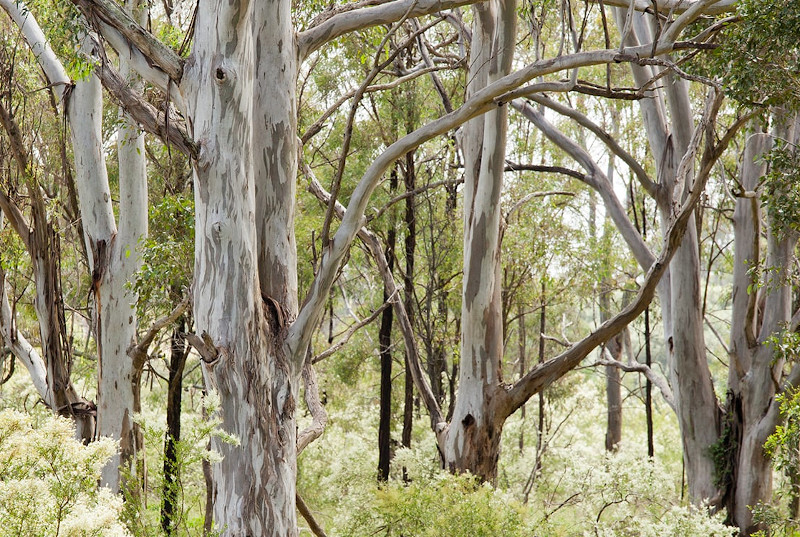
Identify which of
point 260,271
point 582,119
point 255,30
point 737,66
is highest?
point 582,119

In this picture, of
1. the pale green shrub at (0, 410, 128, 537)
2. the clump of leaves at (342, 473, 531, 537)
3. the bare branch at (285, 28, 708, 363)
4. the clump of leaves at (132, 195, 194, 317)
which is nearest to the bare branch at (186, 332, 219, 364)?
the bare branch at (285, 28, 708, 363)

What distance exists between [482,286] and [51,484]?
505cm

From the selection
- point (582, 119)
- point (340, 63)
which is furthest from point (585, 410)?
point (582, 119)

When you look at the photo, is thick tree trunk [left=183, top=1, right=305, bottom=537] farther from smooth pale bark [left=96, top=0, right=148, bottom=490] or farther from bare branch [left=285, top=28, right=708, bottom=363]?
smooth pale bark [left=96, top=0, right=148, bottom=490]

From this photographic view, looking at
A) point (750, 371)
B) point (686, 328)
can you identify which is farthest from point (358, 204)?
point (750, 371)

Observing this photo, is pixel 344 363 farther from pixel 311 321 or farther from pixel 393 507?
pixel 311 321

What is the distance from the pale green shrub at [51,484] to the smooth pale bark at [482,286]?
15.7ft

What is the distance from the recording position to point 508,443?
13477mm

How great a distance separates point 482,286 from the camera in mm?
6703

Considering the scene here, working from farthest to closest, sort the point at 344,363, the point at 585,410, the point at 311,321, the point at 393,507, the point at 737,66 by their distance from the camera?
the point at 585,410 → the point at 344,363 → the point at 393,507 → the point at 311,321 → the point at 737,66

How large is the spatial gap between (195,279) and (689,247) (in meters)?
5.33

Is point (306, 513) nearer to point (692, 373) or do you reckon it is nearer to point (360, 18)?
point (360, 18)

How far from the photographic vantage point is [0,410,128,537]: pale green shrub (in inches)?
69.9

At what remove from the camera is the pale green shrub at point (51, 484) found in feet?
5.82
